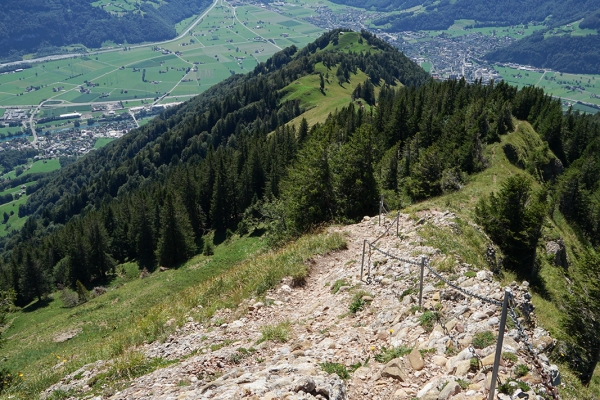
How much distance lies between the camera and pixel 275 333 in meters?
14.2

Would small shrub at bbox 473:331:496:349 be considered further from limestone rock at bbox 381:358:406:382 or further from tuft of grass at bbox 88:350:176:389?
tuft of grass at bbox 88:350:176:389

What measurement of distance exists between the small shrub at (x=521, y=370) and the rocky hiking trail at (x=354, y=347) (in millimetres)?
24

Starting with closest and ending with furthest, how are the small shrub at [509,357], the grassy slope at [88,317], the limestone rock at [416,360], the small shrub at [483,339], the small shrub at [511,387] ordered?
1. the small shrub at [511,387]
2. the small shrub at [509,357]
3. the small shrub at [483,339]
4. the limestone rock at [416,360]
5. the grassy slope at [88,317]

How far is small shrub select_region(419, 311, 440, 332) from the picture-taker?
1212cm

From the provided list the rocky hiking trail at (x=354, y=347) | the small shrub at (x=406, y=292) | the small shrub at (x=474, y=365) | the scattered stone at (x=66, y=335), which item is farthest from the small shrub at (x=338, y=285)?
the scattered stone at (x=66, y=335)

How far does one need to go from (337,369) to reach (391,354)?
1.77 meters

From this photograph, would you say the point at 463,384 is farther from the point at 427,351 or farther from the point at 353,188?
the point at 353,188

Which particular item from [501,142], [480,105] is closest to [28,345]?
[501,142]

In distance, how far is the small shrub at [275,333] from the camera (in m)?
14.0

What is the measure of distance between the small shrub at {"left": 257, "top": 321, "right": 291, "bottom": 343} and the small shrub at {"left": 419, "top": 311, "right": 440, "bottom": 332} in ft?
16.1

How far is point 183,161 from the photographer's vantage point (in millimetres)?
181375

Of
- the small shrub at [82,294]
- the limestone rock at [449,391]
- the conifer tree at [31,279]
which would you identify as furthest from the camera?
the conifer tree at [31,279]

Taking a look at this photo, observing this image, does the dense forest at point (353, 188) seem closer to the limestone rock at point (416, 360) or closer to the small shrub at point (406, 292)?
the small shrub at point (406, 292)

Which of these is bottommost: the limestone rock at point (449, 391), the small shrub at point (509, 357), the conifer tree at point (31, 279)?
the conifer tree at point (31, 279)
